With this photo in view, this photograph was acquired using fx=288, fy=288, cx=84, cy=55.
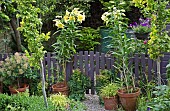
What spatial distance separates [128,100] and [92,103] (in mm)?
819

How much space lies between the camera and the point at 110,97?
4.89 metres

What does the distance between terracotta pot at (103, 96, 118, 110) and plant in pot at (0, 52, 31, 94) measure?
1628 mm

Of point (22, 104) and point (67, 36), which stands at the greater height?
point (67, 36)

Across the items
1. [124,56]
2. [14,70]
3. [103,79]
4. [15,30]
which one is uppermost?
[15,30]

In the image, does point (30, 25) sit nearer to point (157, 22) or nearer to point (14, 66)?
point (14, 66)

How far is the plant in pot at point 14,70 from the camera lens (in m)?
5.37

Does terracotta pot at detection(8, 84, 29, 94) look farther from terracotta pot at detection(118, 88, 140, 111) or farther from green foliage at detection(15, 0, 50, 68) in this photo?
terracotta pot at detection(118, 88, 140, 111)

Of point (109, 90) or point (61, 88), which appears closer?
point (109, 90)

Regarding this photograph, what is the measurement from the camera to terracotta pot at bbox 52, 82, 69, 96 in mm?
5395

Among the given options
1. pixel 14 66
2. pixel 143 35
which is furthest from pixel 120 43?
pixel 143 35

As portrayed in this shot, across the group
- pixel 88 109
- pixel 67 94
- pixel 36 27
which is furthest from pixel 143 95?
pixel 36 27

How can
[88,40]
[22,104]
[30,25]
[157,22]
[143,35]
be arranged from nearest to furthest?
[30,25]
[22,104]
[157,22]
[143,35]
[88,40]

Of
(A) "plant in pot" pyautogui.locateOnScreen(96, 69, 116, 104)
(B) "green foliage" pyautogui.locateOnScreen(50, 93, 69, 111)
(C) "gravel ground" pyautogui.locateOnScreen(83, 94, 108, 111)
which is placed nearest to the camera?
(B) "green foliage" pyautogui.locateOnScreen(50, 93, 69, 111)

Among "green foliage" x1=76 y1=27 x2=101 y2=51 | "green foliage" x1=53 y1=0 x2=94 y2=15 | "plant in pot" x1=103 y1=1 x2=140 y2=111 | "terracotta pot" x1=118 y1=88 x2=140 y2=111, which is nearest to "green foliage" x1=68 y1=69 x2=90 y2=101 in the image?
"plant in pot" x1=103 y1=1 x2=140 y2=111
